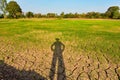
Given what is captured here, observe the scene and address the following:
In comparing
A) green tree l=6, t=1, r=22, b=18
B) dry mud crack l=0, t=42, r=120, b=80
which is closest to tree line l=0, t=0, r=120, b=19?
green tree l=6, t=1, r=22, b=18

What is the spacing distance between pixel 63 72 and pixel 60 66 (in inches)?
28.5

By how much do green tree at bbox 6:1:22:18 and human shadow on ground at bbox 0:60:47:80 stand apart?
6497 cm

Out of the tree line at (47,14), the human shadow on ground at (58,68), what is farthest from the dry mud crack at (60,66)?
the tree line at (47,14)

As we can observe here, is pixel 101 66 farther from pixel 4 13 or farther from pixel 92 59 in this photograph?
pixel 4 13

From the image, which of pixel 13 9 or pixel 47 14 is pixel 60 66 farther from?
pixel 13 9

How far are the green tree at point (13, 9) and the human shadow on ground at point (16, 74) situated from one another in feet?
213

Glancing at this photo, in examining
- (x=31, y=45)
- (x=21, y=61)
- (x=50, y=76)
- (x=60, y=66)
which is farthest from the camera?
(x=31, y=45)

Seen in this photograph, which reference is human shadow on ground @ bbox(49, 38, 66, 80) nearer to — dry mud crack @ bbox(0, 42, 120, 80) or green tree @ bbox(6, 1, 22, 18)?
dry mud crack @ bbox(0, 42, 120, 80)

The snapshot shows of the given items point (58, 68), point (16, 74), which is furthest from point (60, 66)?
point (16, 74)

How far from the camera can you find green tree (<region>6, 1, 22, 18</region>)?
72.9m

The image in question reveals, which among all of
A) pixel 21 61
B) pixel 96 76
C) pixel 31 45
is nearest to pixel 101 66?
pixel 96 76

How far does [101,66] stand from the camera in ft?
27.7

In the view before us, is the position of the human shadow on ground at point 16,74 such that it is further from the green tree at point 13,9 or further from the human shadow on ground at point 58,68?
the green tree at point 13,9

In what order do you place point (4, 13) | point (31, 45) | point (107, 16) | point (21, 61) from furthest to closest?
point (4, 13) → point (107, 16) → point (31, 45) → point (21, 61)
